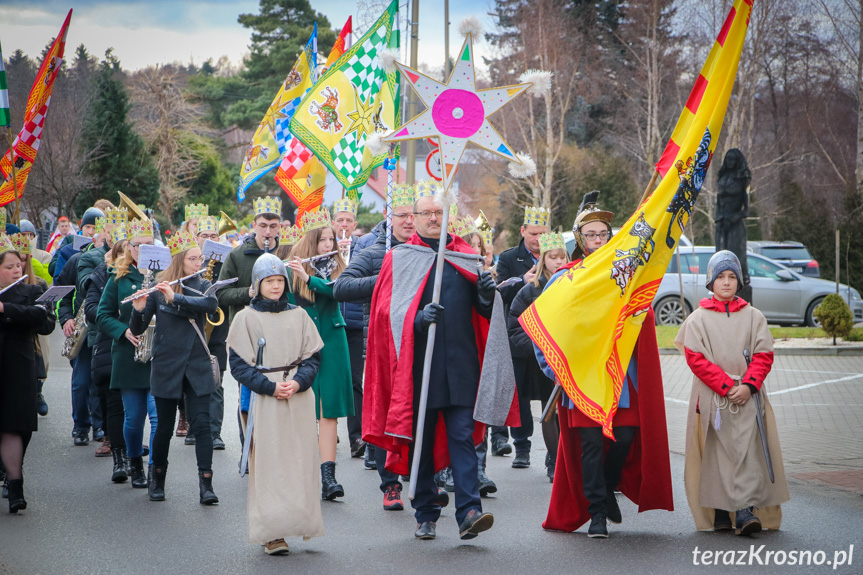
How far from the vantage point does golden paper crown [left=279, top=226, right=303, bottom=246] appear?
28.6 feet

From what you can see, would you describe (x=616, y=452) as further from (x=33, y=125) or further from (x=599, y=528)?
(x=33, y=125)

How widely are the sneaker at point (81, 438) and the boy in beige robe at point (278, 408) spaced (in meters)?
4.10

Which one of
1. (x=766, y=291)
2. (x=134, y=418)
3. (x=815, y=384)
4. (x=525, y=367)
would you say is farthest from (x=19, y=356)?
(x=766, y=291)

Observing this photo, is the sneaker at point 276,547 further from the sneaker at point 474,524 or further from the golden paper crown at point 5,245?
the golden paper crown at point 5,245

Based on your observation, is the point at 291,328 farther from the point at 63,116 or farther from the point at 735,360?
the point at 63,116

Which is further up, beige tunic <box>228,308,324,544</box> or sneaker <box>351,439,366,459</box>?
beige tunic <box>228,308,324,544</box>

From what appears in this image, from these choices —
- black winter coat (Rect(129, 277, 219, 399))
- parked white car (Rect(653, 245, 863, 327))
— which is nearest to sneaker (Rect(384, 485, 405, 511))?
black winter coat (Rect(129, 277, 219, 399))

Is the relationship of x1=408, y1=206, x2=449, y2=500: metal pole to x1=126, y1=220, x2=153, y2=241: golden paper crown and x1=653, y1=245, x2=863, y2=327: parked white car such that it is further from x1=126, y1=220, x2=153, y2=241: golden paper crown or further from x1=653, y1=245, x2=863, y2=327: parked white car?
x1=653, y1=245, x2=863, y2=327: parked white car

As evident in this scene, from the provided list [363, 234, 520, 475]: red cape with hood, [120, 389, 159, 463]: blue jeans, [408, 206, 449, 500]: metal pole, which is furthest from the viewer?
[120, 389, 159, 463]: blue jeans

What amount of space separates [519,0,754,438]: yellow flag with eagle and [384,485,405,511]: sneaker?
1607mm

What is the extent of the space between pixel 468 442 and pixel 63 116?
3132cm

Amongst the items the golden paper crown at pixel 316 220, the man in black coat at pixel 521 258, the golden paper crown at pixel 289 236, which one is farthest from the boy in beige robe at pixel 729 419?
the golden paper crown at pixel 289 236

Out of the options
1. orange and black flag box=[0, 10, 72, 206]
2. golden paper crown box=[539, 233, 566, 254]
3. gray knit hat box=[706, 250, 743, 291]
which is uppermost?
orange and black flag box=[0, 10, 72, 206]

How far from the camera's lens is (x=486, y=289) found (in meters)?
6.06
